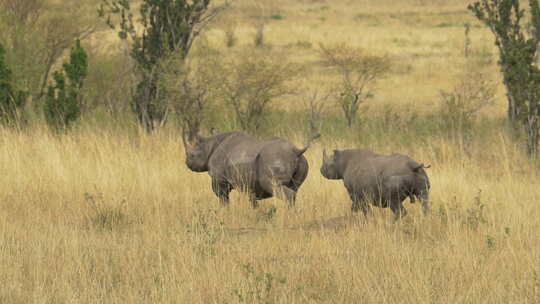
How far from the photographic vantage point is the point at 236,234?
7.23 m

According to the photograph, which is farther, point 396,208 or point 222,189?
point 222,189

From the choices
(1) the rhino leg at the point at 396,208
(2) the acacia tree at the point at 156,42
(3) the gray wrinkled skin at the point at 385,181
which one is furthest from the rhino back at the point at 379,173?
(2) the acacia tree at the point at 156,42

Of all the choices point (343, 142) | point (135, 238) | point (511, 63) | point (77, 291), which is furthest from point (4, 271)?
point (511, 63)

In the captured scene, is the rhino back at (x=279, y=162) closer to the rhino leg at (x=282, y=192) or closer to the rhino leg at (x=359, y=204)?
the rhino leg at (x=282, y=192)

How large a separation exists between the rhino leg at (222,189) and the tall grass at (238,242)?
0.12 meters

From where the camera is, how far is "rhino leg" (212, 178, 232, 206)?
8.43m

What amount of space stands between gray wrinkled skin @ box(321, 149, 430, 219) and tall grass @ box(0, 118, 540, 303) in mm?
181

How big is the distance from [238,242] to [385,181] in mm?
1448

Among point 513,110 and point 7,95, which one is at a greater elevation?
point 7,95

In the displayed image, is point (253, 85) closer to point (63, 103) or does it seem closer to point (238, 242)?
point (63, 103)

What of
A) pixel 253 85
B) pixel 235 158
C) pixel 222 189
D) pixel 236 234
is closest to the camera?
pixel 236 234

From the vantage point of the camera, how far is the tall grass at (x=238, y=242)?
17.7 ft

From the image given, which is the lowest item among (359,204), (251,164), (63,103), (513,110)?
(513,110)

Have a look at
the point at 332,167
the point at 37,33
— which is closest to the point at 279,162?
the point at 332,167
